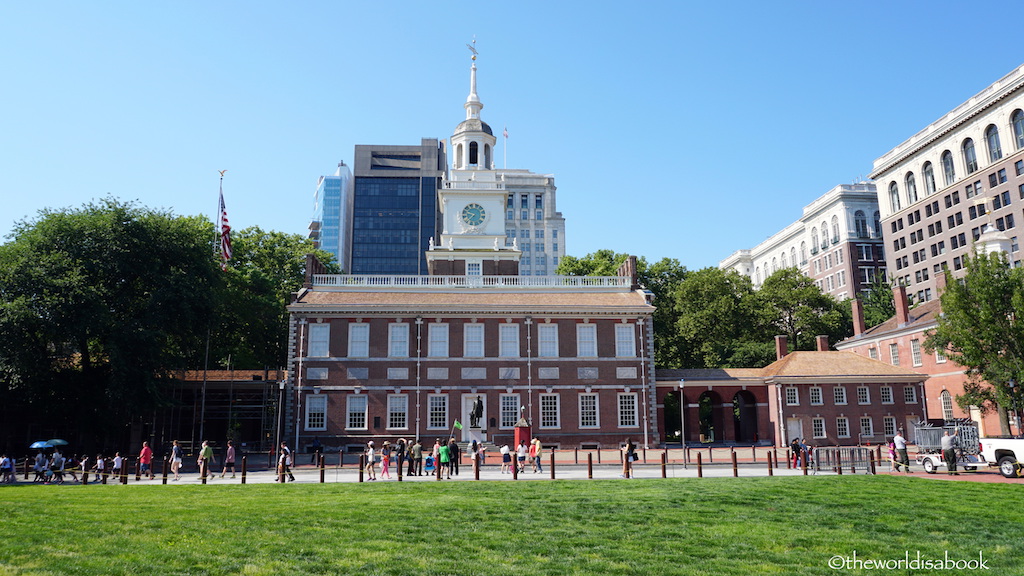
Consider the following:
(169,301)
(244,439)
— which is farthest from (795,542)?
(244,439)

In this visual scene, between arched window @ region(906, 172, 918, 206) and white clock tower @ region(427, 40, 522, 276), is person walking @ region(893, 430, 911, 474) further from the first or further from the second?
arched window @ region(906, 172, 918, 206)

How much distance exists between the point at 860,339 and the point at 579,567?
53.7m

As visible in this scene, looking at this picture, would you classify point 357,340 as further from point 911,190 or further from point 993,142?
point 911,190

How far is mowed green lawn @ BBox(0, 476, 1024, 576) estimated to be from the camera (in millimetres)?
10250

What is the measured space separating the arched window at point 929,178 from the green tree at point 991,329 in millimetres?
53939

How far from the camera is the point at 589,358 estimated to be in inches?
1678

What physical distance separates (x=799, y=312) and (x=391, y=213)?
94058 mm

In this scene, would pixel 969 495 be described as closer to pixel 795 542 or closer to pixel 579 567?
pixel 795 542

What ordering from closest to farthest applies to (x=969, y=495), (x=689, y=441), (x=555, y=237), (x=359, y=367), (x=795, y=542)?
(x=795, y=542), (x=969, y=495), (x=359, y=367), (x=689, y=441), (x=555, y=237)

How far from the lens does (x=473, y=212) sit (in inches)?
2101

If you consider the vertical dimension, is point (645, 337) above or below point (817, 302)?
below

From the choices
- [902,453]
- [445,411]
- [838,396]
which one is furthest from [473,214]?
[902,453]

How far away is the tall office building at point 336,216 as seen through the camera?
148250 mm

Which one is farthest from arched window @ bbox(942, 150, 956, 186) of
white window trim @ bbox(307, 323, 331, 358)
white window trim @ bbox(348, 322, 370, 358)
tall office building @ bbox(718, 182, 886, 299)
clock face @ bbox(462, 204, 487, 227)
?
white window trim @ bbox(307, 323, 331, 358)
